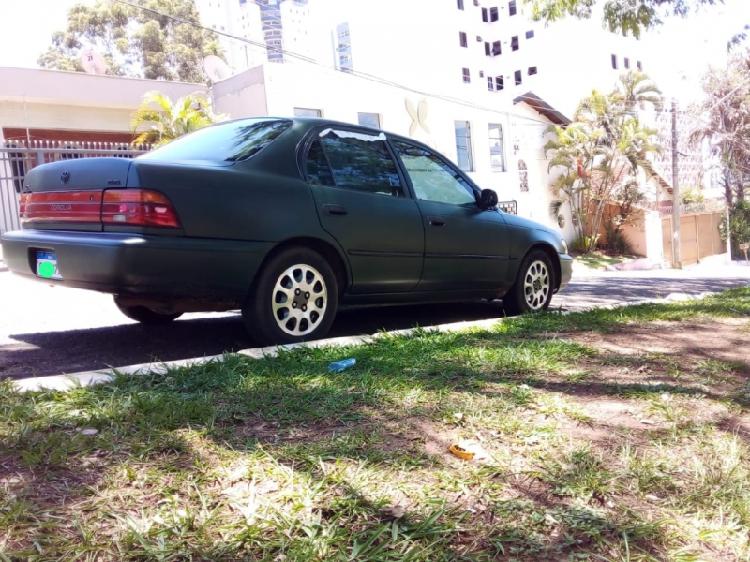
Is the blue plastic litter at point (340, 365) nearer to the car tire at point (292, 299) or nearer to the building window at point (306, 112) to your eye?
the car tire at point (292, 299)

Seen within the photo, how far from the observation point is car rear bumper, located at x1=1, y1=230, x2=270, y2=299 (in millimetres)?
3699

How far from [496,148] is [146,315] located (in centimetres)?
2291

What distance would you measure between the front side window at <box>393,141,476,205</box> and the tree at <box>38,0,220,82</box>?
106 feet

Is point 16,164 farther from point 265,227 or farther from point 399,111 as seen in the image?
point 399,111

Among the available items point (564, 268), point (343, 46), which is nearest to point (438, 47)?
point (343, 46)

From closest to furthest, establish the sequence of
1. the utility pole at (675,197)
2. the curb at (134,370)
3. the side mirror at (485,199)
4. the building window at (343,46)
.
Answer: the curb at (134,370)
the side mirror at (485,199)
the utility pole at (675,197)
the building window at (343,46)

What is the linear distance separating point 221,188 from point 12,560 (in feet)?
8.70

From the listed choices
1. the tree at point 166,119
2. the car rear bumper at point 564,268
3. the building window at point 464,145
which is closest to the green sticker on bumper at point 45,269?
the car rear bumper at point 564,268

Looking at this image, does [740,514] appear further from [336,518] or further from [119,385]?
[119,385]

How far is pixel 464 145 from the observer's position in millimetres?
24734

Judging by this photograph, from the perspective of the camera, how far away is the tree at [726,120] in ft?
83.4

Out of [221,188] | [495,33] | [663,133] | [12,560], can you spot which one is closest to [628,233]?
[663,133]

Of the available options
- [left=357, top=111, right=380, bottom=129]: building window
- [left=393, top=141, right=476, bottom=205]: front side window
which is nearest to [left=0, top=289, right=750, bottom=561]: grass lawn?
[left=393, top=141, right=476, bottom=205]: front side window

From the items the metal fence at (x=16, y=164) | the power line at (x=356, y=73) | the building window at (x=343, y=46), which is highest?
the building window at (x=343, y=46)
